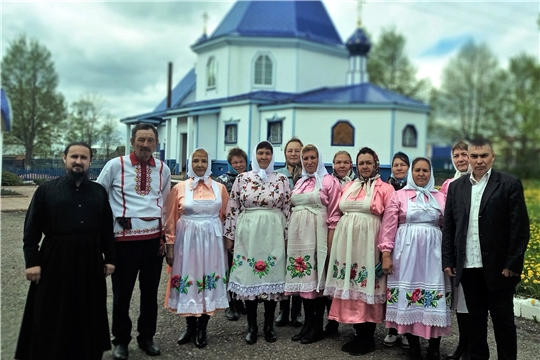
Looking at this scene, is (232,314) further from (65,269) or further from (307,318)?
(65,269)

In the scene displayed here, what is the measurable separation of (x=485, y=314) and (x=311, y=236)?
1.61 m

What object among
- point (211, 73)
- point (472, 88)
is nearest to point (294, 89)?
point (211, 73)

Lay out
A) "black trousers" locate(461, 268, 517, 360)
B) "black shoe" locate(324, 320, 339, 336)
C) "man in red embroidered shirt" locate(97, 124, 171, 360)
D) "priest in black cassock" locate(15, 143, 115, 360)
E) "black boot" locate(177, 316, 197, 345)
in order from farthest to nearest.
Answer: "black shoe" locate(324, 320, 339, 336) → "black boot" locate(177, 316, 197, 345) → "man in red embroidered shirt" locate(97, 124, 171, 360) → "black trousers" locate(461, 268, 517, 360) → "priest in black cassock" locate(15, 143, 115, 360)

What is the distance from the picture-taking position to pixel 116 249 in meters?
3.85

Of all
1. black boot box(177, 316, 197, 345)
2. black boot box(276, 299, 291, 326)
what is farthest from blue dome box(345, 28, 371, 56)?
black boot box(177, 316, 197, 345)

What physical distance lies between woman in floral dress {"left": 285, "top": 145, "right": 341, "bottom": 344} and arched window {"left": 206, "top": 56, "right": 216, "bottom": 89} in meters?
16.4

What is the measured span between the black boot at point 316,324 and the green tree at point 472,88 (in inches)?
1338

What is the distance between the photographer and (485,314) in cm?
387

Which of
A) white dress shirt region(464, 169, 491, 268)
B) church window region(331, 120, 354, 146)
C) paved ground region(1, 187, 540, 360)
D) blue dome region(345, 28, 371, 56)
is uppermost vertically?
blue dome region(345, 28, 371, 56)

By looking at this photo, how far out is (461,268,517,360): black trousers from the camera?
3.73m

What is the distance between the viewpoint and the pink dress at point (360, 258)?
419 centimetres

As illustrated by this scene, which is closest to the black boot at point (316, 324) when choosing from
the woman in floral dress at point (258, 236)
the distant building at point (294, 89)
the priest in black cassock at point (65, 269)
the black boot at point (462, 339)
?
the woman in floral dress at point (258, 236)

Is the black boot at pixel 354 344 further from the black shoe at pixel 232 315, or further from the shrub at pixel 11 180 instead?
the shrub at pixel 11 180

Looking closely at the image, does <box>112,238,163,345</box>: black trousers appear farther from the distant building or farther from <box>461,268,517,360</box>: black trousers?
the distant building
